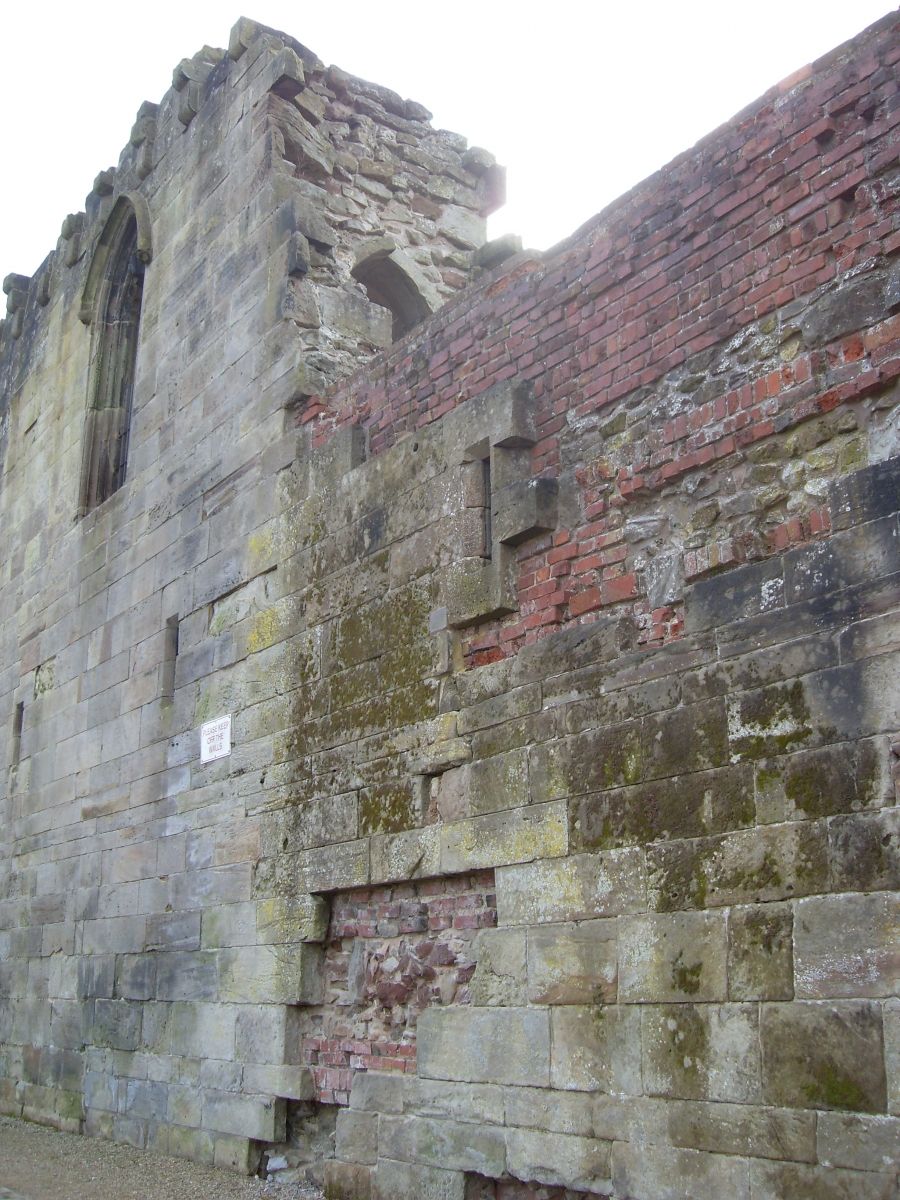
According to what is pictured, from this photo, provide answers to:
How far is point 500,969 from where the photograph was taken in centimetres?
518

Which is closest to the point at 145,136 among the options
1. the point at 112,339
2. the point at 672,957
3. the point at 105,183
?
the point at 105,183

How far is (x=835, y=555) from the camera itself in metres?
4.18

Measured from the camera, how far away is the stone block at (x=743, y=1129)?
388 cm

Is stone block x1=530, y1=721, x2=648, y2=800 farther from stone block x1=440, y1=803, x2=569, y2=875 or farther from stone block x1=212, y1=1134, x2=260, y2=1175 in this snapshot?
stone block x1=212, y1=1134, x2=260, y2=1175

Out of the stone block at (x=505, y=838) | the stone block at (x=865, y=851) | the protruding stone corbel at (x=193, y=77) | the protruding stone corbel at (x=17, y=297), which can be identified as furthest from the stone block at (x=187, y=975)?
the protruding stone corbel at (x=17, y=297)

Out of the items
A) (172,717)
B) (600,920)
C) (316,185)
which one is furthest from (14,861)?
(600,920)

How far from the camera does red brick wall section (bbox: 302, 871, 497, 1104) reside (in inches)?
217

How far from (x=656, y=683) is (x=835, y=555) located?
861mm

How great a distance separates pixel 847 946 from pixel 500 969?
170cm

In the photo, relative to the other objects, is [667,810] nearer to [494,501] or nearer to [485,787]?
[485,787]

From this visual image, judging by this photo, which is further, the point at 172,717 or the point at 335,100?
the point at 335,100

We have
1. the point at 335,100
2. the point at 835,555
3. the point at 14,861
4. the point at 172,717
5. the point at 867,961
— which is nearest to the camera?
the point at 867,961

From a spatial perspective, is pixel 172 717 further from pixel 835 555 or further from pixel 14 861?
pixel 835 555

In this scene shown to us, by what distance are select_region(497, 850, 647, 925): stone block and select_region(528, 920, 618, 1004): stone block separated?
51 mm
